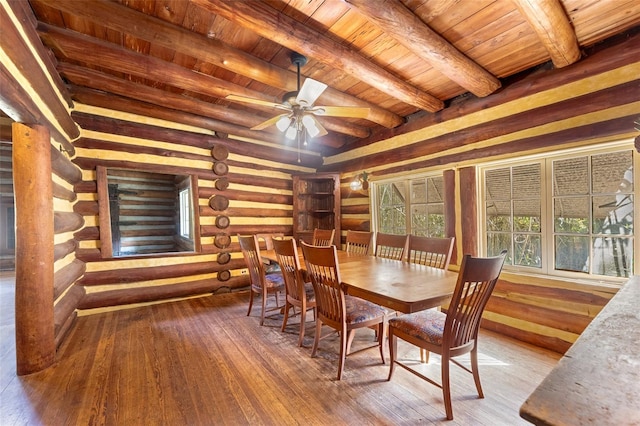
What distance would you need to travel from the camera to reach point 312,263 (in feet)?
7.36

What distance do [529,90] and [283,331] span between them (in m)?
3.59

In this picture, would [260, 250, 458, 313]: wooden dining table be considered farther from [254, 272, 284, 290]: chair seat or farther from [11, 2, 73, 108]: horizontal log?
[11, 2, 73, 108]: horizontal log

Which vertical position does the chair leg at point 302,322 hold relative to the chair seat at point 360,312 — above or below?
below

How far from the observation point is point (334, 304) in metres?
2.24

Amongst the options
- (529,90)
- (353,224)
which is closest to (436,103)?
(529,90)

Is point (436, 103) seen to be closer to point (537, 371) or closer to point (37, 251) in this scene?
point (537, 371)

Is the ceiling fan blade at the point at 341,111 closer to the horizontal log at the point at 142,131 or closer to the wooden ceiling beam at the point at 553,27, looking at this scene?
the wooden ceiling beam at the point at 553,27

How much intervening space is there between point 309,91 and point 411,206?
2428 mm

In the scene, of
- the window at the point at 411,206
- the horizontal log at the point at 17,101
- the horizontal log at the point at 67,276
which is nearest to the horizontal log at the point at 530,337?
the window at the point at 411,206

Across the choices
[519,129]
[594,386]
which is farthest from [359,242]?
[594,386]

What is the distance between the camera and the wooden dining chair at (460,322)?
5.44 feet

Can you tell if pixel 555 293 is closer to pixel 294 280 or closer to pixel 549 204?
pixel 549 204

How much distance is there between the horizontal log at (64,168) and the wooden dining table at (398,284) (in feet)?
9.63

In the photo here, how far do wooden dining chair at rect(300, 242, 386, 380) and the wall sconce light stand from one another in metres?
2.42
